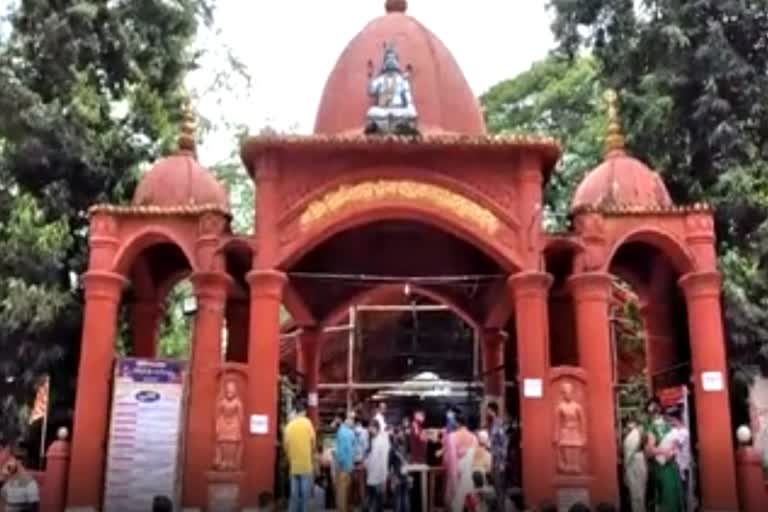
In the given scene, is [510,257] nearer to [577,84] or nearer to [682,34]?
[682,34]

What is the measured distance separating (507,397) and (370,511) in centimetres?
622

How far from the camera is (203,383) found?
15.5 metres

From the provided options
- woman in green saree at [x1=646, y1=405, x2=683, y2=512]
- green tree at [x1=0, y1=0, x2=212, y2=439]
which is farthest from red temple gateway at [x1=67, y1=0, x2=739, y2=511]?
green tree at [x1=0, y1=0, x2=212, y2=439]

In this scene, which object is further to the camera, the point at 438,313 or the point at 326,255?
the point at 438,313

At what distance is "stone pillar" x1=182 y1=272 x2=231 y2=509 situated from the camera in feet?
49.8

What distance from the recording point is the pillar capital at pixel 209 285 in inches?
630

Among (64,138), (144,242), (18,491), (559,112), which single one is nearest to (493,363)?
(144,242)

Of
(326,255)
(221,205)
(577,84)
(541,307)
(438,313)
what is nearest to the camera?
(541,307)

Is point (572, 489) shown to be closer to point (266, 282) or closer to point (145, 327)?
point (266, 282)

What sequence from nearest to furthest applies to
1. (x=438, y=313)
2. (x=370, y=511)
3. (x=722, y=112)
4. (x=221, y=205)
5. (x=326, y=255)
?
(x=370, y=511) < (x=221, y=205) < (x=722, y=112) < (x=326, y=255) < (x=438, y=313)

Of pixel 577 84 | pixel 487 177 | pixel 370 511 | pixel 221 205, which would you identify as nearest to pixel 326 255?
pixel 221 205

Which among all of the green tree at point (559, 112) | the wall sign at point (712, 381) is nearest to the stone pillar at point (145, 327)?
the wall sign at point (712, 381)

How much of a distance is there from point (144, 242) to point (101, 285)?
94cm

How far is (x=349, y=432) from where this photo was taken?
48.6ft
